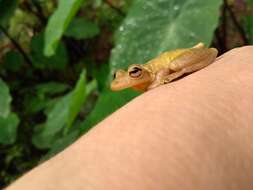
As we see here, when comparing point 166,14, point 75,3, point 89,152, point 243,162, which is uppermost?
point 89,152

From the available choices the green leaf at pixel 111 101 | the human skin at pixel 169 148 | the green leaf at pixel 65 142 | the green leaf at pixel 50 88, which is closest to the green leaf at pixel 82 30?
the green leaf at pixel 50 88

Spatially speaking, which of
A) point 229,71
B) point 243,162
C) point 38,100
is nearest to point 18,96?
point 38,100

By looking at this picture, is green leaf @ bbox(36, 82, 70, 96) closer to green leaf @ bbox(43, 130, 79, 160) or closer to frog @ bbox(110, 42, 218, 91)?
green leaf @ bbox(43, 130, 79, 160)

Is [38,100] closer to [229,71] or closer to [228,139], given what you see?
[229,71]

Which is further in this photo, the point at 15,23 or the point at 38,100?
the point at 15,23

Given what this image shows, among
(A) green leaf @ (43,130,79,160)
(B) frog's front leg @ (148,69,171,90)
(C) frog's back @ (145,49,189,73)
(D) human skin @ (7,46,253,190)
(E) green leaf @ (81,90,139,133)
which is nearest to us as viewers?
(D) human skin @ (7,46,253,190)

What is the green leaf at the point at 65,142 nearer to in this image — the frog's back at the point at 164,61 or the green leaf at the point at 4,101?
the green leaf at the point at 4,101

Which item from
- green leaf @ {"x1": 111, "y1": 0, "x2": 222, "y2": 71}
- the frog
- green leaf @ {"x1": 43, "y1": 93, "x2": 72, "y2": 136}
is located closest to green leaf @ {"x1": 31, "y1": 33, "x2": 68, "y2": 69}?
green leaf @ {"x1": 43, "y1": 93, "x2": 72, "y2": 136}

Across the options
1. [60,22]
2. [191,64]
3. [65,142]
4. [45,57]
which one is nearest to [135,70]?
[191,64]

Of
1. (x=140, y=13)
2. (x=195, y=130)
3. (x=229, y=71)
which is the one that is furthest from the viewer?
(x=140, y=13)
